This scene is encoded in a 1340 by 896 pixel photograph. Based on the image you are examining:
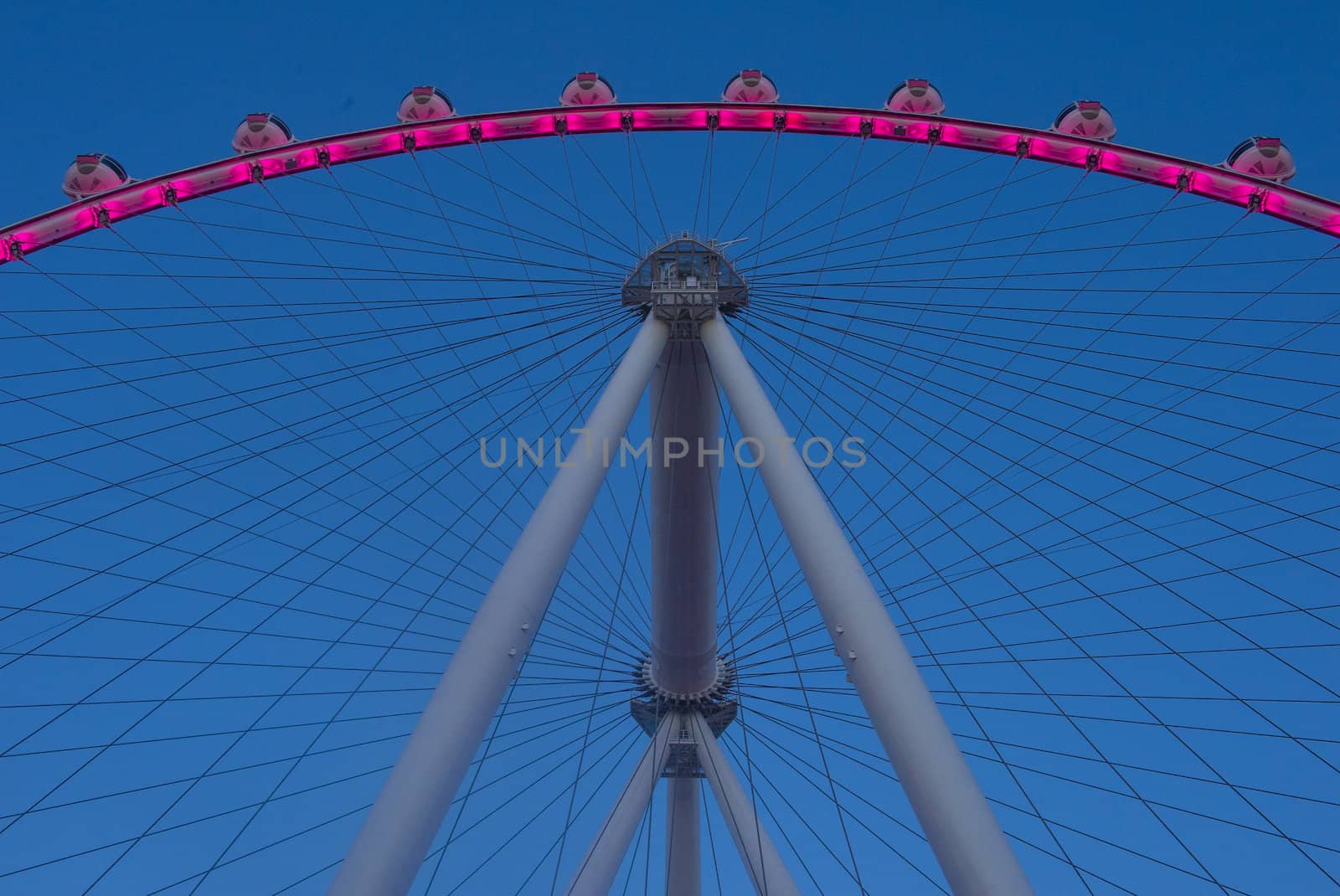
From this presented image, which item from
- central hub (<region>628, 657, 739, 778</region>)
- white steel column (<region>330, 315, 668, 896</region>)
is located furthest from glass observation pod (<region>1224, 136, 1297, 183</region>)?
central hub (<region>628, 657, 739, 778</region>)

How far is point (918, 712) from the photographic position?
1039 cm

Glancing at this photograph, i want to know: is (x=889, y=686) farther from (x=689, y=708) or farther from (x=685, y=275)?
(x=689, y=708)

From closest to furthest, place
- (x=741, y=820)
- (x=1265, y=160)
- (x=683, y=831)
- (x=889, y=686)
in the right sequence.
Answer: (x=889, y=686), (x=1265, y=160), (x=741, y=820), (x=683, y=831)

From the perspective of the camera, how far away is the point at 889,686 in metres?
10.7

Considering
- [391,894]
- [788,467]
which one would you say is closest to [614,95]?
[788,467]

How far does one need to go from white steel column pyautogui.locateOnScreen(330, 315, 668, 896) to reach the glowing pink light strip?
25.7 ft

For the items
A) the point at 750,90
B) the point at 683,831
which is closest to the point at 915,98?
the point at 750,90

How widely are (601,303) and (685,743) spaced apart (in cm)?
948

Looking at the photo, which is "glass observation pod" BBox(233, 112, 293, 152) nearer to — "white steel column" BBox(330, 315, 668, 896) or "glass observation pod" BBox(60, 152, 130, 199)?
"glass observation pod" BBox(60, 152, 130, 199)

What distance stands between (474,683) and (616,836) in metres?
8.71

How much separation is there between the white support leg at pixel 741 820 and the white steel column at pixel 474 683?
5.80m

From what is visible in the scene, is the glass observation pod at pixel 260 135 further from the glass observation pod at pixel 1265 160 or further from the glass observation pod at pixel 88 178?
the glass observation pod at pixel 1265 160

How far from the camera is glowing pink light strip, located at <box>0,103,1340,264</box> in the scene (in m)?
17.7

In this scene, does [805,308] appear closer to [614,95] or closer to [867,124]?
[867,124]
